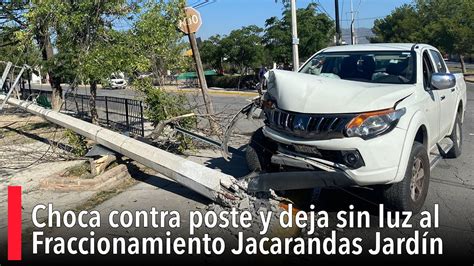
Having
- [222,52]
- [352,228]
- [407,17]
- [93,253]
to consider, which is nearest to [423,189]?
[352,228]

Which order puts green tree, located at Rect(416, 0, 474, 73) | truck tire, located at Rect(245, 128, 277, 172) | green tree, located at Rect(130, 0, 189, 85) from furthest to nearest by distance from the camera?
green tree, located at Rect(416, 0, 474, 73), green tree, located at Rect(130, 0, 189, 85), truck tire, located at Rect(245, 128, 277, 172)

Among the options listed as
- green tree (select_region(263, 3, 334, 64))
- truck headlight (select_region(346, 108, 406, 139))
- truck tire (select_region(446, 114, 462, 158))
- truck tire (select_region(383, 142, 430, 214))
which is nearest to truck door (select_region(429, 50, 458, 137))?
truck tire (select_region(446, 114, 462, 158))

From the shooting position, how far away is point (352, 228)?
15.7 ft

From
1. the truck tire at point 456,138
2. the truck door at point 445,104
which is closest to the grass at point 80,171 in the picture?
the truck door at point 445,104

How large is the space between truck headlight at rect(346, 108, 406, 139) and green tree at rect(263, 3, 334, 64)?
28.3 metres

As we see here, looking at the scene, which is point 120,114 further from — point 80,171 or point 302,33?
point 302,33

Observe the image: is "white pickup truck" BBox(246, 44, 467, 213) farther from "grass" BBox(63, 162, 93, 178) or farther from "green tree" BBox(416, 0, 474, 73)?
"green tree" BBox(416, 0, 474, 73)

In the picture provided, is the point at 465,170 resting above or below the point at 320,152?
below

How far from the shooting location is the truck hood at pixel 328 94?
4492mm

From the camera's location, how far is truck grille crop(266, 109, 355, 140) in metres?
4.45

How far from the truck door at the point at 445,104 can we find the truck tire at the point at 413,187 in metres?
1.26

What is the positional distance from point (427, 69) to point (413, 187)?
1.84m

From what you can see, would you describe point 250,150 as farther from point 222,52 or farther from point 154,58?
point 222,52

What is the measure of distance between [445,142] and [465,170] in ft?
2.00
